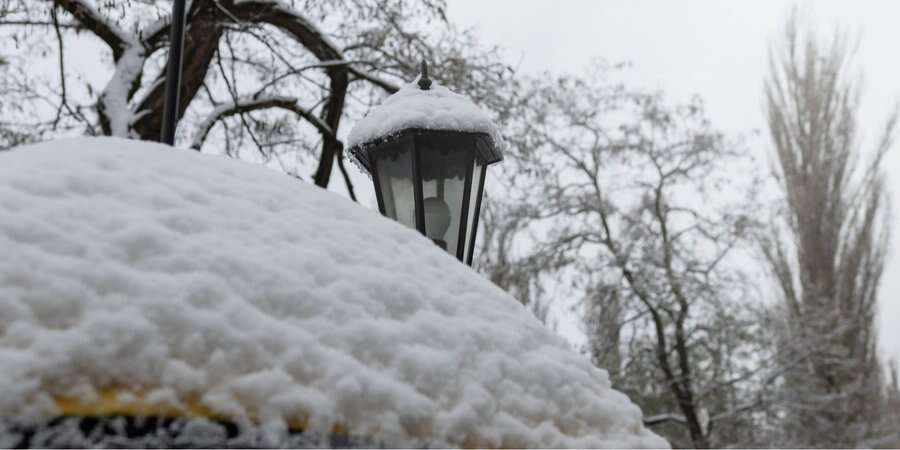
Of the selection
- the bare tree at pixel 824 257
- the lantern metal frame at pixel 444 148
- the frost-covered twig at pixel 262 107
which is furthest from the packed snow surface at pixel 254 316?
the bare tree at pixel 824 257

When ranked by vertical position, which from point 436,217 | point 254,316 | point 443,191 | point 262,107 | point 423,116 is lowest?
point 254,316

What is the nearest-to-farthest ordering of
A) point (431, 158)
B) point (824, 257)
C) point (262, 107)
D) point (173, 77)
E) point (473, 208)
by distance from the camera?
point (173, 77), point (431, 158), point (473, 208), point (262, 107), point (824, 257)

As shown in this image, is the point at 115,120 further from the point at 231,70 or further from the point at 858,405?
the point at 858,405

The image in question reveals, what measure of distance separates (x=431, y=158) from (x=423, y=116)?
0.75 ft

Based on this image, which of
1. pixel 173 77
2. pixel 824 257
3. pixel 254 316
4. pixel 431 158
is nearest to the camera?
pixel 254 316

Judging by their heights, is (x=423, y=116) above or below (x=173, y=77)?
above

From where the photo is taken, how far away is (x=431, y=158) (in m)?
3.82

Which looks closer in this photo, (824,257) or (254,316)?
(254,316)

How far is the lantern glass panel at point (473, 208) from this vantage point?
387 cm

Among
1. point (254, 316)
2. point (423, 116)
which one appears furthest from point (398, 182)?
point (254, 316)

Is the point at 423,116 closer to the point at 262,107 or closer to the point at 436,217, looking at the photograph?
the point at 436,217

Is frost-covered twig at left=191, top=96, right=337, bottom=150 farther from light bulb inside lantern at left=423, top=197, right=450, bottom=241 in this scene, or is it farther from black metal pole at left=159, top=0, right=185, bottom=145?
black metal pole at left=159, top=0, right=185, bottom=145

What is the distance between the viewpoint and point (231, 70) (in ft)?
26.9

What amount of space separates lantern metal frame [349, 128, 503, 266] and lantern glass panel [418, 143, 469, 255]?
2cm
